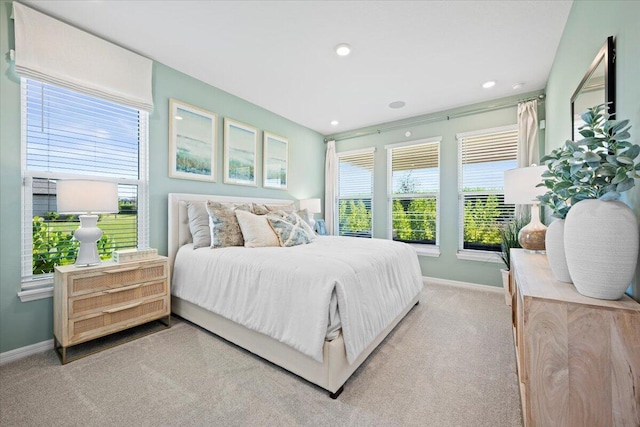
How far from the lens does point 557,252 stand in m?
1.22

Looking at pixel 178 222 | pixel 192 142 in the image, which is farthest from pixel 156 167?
pixel 178 222

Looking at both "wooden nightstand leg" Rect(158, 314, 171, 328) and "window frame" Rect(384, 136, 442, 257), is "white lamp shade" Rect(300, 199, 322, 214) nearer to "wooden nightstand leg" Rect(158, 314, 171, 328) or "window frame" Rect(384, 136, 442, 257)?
"window frame" Rect(384, 136, 442, 257)

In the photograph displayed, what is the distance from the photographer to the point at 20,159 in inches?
79.1

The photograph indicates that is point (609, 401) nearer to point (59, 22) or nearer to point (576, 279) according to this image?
point (576, 279)

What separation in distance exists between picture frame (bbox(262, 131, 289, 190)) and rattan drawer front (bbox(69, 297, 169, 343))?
2.20 meters

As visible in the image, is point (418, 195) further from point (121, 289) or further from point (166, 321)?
point (121, 289)

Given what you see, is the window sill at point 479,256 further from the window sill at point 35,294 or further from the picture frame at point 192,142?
the window sill at point 35,294

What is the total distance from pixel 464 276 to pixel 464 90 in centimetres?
259

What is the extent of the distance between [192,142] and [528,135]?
13.8ft

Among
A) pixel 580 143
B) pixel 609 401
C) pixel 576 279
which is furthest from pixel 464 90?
pixel 609 401

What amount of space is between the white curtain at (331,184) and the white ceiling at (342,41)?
1.61m

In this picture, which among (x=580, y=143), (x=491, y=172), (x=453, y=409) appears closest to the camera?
(x=580, y=143)

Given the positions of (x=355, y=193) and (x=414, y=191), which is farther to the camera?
(x=355, y=193)

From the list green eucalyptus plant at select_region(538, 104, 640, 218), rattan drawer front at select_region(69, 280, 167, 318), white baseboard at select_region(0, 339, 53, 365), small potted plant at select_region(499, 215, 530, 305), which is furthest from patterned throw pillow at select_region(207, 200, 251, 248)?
small potted plant at select_region(499, 215, 530, 305)
